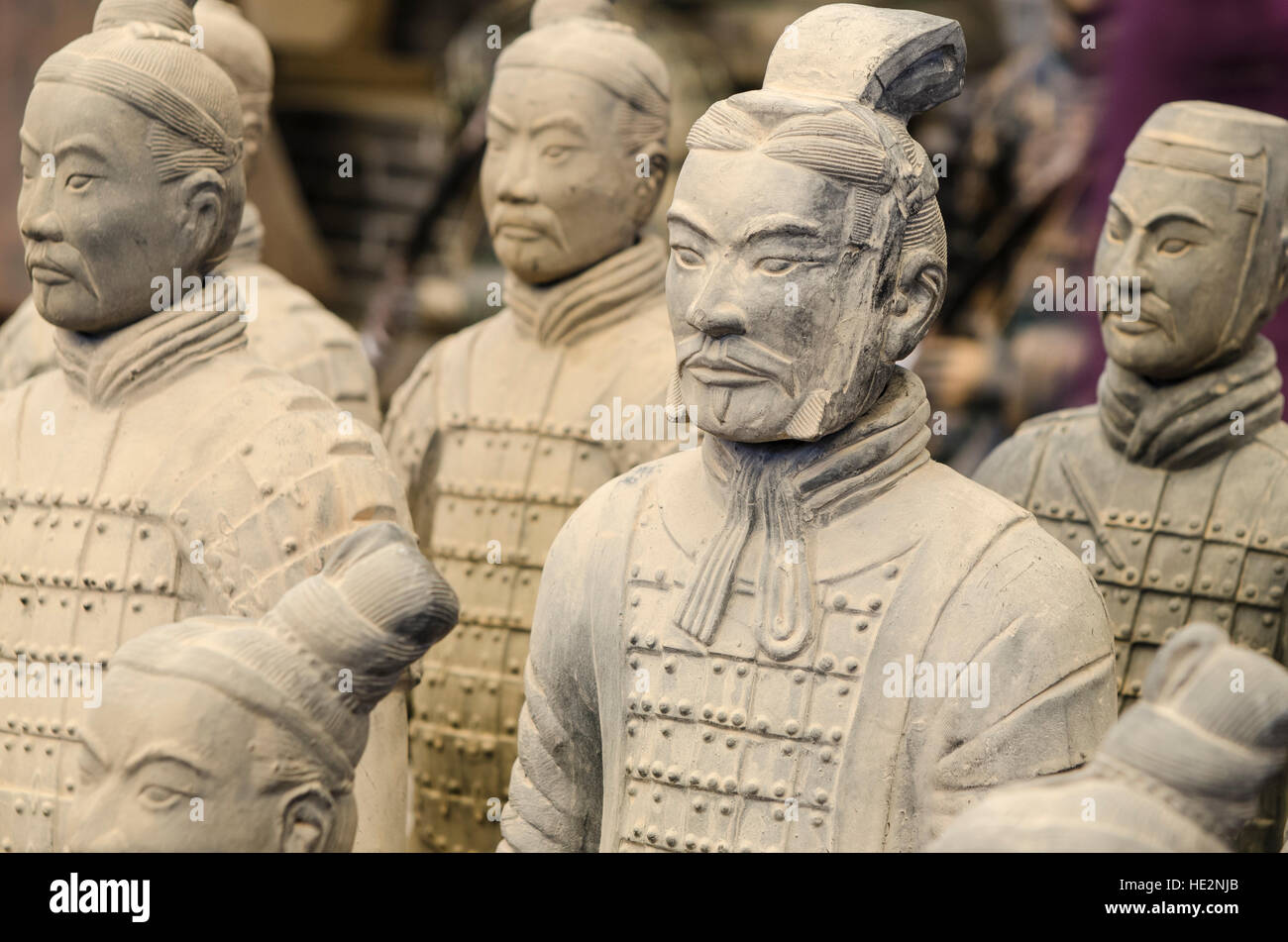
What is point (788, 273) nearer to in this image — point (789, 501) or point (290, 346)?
point (789, 501)

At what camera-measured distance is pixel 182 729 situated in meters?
3.51

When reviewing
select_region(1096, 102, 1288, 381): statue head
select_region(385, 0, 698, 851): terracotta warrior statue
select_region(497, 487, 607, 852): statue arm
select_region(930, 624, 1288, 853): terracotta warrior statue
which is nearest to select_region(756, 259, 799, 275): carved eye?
select_region(497, 487, 607, 852): statue arm

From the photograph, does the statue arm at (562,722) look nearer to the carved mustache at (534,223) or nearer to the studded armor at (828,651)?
the studded armor at (828,651)

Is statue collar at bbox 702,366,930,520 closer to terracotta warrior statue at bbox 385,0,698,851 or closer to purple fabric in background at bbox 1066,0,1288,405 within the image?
terracotta warrior statue at bbox 385,0,698,851

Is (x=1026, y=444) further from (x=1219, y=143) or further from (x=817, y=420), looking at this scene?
(x=817, y=420)

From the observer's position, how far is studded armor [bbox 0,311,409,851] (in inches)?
174

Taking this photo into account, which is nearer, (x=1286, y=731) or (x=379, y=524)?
(x=1286, y=731)

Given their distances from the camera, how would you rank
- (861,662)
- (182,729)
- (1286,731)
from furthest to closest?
(861,662) < (182,729) < (1286,731)

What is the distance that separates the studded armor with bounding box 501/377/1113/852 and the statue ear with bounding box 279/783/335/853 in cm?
62

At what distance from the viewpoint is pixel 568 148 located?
5805 millimetres

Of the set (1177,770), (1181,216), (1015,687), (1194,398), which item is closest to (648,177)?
(1181,216)

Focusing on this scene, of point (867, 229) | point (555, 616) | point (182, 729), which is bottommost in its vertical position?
point (182, 729)
